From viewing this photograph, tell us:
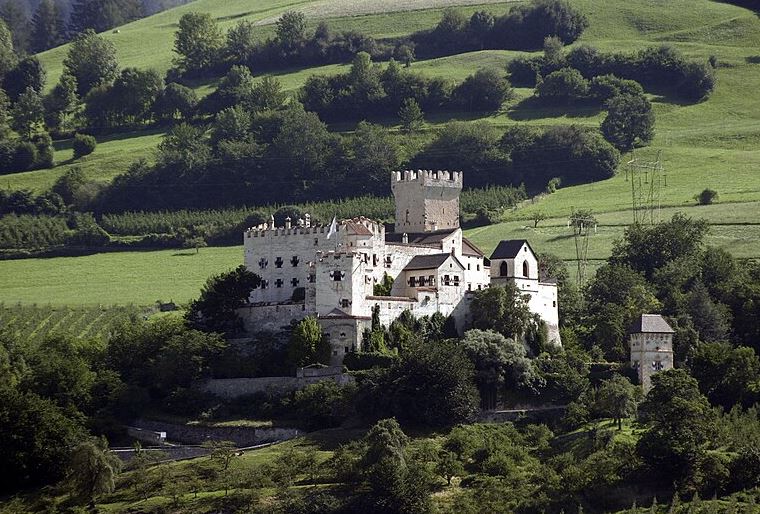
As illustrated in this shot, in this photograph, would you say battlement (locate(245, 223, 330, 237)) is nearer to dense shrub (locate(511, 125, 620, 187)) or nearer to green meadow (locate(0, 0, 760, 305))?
green meadow (locate(0, 0, 760, 305))

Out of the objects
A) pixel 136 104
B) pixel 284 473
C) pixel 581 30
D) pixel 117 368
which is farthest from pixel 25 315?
pixel 581 30

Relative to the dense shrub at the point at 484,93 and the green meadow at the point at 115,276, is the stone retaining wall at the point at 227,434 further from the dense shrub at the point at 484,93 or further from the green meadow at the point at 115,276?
the dense shrub at the point at 484,93

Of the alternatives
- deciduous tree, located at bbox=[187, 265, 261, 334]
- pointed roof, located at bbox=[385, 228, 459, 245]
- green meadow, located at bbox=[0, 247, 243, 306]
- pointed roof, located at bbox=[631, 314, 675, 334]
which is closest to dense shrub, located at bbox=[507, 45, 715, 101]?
green meadow, located at bbox=[0, 247, 243, 306]

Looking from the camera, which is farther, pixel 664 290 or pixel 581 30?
pixel 581 30

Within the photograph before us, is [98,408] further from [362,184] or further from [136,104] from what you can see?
[136,104]

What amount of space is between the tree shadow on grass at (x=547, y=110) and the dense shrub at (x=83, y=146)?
46.6 m

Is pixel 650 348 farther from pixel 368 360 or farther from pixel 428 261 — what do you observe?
pixel 368 360

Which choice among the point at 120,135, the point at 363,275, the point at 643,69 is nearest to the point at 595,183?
the point at 643,69

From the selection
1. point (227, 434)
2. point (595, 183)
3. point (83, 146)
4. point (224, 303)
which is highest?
point (83, 146)

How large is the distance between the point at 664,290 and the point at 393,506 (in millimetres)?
35900

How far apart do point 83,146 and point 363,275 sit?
272ft

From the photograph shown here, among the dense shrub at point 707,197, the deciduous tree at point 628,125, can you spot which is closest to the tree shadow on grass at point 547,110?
the deciduous tree at point 628,125

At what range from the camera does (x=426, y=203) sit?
369 ft

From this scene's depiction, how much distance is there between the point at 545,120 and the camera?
561ft
